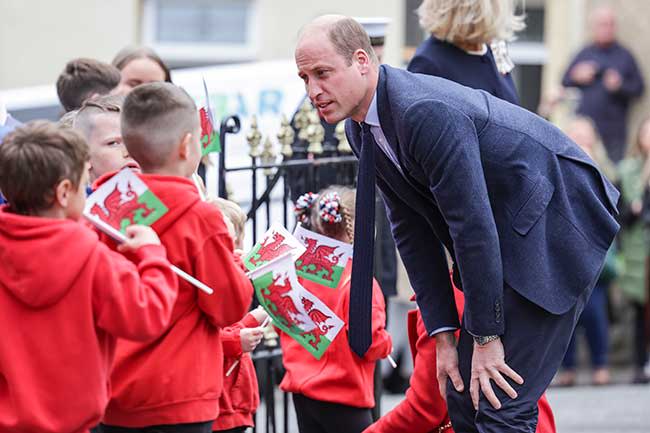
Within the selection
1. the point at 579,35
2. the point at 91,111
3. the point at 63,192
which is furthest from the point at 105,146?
the point at 579,35

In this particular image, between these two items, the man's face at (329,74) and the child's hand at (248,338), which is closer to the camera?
the man's face at (329,74)

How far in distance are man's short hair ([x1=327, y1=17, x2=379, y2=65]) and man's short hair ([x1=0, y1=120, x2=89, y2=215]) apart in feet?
3.06

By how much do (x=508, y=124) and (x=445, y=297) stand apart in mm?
687

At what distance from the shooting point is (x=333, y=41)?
164 inches

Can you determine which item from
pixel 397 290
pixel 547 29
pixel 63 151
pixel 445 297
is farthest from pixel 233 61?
pixel 63 151

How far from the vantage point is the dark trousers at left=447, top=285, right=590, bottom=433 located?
4254 millimetres

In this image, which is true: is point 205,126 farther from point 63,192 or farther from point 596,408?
point 596,408

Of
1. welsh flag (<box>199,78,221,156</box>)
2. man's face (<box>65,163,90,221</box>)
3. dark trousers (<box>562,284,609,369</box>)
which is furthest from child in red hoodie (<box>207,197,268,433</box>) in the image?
dark trousers (<box>562,284,609,369</box>)

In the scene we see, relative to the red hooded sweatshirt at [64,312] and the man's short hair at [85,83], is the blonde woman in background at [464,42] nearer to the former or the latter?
the man's short hair at [85,83]

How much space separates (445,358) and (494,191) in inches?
26.0

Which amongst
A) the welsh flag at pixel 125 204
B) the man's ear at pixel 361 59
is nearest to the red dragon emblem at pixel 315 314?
the man's ear at pixel 361 59

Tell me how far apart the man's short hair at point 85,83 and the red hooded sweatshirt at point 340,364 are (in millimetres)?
1437

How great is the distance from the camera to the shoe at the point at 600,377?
9953 mm

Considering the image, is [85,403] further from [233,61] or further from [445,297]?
[233,61]
